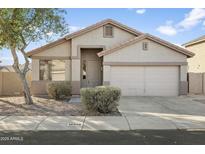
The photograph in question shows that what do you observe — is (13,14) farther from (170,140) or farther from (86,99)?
(170,140)

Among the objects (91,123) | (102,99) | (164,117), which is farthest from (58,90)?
(164,117)

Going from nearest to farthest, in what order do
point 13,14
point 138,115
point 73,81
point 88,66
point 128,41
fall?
point 138,115 < point 13,14 < point 128,41 < point 73,81 < point 88,66

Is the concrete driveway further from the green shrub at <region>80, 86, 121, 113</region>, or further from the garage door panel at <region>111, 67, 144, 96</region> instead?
the garage door panel at <region>111, 67, 144, 96</region>

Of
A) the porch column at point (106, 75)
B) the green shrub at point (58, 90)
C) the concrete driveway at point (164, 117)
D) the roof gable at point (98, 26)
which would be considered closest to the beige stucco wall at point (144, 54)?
the porch column at point (106, 75)

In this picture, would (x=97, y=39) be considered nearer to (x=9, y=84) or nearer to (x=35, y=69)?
(x=35, y=69)

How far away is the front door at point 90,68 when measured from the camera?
22422mm

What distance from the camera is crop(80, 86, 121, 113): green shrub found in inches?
493

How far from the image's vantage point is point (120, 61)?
20062 millimetres

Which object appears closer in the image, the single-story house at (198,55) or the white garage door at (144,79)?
the white garage door at (144,79)

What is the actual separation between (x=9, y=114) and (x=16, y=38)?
4406 mm

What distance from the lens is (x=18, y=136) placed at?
8445 millimetres

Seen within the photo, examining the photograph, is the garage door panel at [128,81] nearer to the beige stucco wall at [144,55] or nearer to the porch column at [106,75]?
the porch column at [106,75]

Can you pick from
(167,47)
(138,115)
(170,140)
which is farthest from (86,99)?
(167,47)

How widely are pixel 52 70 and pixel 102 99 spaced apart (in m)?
9.86
